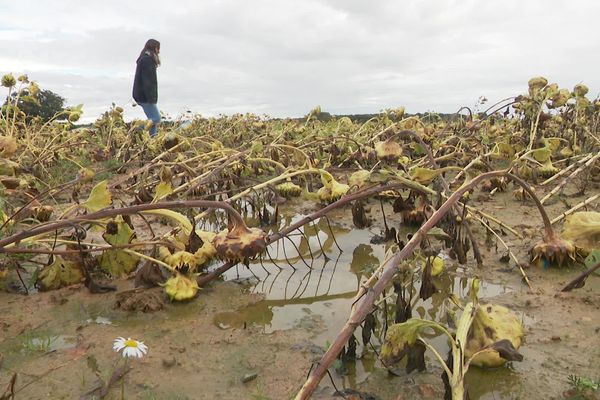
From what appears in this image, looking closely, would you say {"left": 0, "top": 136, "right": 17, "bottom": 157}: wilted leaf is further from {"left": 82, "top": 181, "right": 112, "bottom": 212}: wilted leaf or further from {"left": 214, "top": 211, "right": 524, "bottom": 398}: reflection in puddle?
{"left": 214, "top": 211, "right": 524, "bottom": 398}: reflection in puddle

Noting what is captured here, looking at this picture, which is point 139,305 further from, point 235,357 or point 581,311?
point 581,311

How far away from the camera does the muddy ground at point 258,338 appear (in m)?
1.46

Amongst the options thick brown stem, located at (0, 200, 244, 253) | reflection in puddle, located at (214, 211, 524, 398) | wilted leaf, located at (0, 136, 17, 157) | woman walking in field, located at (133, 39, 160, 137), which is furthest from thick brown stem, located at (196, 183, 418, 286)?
woman walking in field, located at (133, 39, 160, 137)

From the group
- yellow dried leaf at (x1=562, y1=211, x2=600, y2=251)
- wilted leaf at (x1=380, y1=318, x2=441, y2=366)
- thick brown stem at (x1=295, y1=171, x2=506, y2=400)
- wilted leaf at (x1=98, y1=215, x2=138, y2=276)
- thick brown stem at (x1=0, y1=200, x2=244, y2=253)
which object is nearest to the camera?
thick brown stem at (x1=295, y1=171, x2=506, y2=400)

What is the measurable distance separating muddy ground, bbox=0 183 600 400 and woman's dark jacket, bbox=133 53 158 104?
6.03m

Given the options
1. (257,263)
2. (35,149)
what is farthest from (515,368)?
(35,149)

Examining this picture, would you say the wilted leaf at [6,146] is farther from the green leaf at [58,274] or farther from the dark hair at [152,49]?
the dark hair at [152,49]

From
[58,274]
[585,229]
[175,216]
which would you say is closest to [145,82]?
[58,274]

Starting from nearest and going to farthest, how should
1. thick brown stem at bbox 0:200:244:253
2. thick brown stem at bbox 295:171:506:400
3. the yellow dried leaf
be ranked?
thick brown stem at bbox 295:171:506:400 → thick brown stem at bbox 0:200:244:253 → the yellow dried leaf

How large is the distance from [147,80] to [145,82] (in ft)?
0.14

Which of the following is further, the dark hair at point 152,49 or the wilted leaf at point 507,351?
the dark hair at point 152,49

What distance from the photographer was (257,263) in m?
2.61

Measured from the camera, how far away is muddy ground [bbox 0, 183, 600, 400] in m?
1.46

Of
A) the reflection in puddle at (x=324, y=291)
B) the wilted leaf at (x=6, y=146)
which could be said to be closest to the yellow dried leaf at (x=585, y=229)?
the reflection in puddle at (x=324, y=291)
